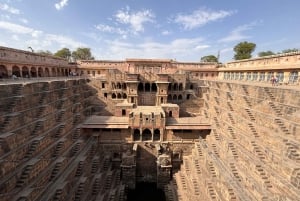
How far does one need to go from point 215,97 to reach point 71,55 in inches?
2281

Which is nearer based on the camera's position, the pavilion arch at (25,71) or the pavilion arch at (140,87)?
the pavilion arch at (25,71)

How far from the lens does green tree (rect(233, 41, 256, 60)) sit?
48.6 meters

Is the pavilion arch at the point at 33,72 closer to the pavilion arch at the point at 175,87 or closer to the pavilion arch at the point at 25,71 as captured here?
the pavilion arch at the point at 25,71

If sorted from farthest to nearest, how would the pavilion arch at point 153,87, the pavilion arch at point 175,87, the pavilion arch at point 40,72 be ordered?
the pavilion arch at point 153,87 < the pavilion arch at point 175,87 < the pavilion arch at point 40,72

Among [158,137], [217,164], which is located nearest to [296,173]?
[217,164]

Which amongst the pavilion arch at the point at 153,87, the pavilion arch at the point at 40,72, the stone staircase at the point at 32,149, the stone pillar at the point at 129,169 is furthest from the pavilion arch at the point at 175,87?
the pavilion arch at the point at 40,72

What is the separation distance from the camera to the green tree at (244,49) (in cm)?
4859

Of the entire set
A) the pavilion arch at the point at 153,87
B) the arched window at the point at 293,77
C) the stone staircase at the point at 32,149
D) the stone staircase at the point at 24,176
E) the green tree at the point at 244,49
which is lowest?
the stone staircase at the point at 24,176

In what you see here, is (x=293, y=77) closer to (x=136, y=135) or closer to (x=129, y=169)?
(x=136, y=135)

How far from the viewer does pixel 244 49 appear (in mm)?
49438

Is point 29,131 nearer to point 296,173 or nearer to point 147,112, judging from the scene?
point 147,112

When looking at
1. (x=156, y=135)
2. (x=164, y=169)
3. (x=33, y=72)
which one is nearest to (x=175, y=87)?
(x=156, y=135)

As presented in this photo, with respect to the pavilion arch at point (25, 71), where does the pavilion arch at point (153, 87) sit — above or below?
below

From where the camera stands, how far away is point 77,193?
12.8 metres
